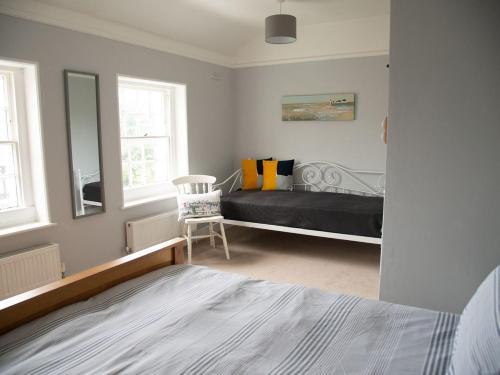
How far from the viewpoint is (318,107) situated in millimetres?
4703

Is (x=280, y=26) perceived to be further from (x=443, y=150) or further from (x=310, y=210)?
(x=443, y=150)

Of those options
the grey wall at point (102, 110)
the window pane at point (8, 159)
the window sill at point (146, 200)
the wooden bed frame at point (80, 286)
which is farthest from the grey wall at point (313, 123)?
the wooden bed frame at point (80, 286)

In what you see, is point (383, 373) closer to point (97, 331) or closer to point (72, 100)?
point (97, 331)

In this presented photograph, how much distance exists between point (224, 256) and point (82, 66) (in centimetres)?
223

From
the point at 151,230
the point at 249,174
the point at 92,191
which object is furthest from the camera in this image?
the point at 249,174

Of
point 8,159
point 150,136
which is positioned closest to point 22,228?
point 8,159

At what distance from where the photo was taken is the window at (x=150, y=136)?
13.1 ft

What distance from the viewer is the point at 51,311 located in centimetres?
160

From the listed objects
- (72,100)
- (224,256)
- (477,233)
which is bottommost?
(224,256)

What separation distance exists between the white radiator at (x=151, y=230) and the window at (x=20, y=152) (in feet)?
2.77

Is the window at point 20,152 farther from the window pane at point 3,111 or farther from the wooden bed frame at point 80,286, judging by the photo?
the wooden bed frame at point 80,286

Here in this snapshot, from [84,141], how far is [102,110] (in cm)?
34

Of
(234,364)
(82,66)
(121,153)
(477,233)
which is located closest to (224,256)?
(121,153)

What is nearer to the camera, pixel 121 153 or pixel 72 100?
pixel 72 100
